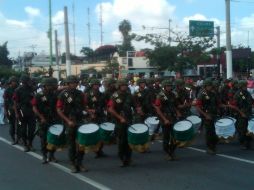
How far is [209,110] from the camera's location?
38.3 ft

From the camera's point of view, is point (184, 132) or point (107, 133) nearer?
point (184, 132)

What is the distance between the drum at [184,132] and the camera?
1059 cm

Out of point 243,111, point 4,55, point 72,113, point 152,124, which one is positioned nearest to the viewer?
point 72,113

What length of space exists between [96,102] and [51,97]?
1780mm

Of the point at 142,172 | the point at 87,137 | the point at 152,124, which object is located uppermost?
the point at 87,137

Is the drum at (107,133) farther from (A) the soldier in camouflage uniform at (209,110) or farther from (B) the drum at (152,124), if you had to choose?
(B) the drum at (152,124)

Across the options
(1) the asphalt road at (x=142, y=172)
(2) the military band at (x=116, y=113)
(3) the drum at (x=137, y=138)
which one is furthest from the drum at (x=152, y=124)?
(3) the drum at (x=137, y=138)

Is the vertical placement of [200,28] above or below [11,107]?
above

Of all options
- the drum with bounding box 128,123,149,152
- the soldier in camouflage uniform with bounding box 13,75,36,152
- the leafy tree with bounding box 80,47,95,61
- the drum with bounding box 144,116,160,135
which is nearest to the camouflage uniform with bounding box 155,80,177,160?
the drum with bounding box 128,123,149,152

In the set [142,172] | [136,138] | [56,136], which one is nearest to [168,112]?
[136,138]

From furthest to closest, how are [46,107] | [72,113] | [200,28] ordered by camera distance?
1. [200,28]
2. [46,107]
3. [72,113]

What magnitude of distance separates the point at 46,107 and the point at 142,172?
284cm

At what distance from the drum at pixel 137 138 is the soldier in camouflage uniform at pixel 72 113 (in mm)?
1046

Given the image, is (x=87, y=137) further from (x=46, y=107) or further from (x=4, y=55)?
(x=4, y=55)
